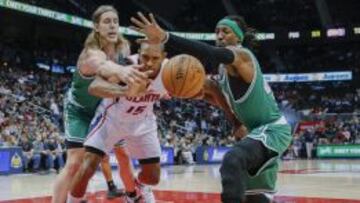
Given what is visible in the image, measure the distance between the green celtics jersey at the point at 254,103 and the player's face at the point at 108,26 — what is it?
3.61ft

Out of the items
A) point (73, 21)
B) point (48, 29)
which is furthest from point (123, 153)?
point (48, 29)

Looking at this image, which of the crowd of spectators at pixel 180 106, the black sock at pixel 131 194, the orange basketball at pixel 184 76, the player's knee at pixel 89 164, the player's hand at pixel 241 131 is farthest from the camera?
the crowd of spectators at pixel 180 106

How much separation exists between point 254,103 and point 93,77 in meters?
1.67

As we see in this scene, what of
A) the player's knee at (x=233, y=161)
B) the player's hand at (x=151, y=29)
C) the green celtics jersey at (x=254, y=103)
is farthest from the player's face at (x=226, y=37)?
the player's knee at (x=233, y=161)

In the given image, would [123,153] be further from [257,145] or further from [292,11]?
[292,11]

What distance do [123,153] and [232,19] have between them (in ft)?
7.46

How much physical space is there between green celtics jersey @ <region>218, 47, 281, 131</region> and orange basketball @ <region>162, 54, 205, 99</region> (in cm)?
26

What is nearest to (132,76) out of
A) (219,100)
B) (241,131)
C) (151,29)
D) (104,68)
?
(151,29)

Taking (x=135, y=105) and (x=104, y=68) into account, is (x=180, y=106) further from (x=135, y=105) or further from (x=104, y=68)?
(x=104, y=68)

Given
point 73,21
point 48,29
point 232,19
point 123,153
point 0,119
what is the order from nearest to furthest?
point 232,19, point 123,153, point 0,119, point 73,21, point 48,29

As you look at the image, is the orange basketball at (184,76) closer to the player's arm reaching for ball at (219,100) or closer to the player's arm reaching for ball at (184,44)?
the player's arm reaching for ball at (184,44)

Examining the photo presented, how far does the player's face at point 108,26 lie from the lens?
15.2 feet

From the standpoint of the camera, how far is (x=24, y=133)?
45.9 feet

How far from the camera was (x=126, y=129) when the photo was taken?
4727 millimetres
